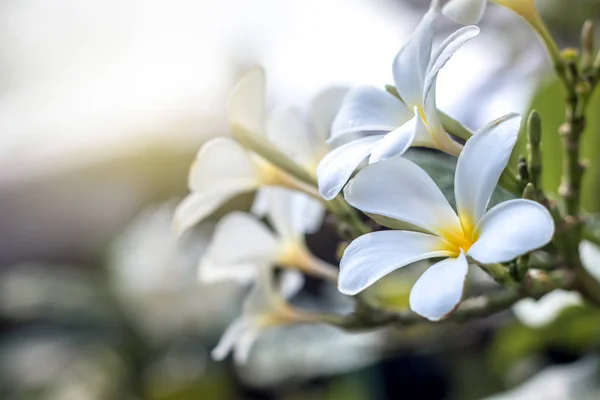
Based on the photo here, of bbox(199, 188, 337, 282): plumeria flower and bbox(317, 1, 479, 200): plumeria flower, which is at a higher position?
bbox(317, 1, 479, 200): plumeria flower

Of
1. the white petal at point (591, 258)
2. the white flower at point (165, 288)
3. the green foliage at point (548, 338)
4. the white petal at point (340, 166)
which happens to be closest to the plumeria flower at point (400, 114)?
the white petal at point (340, 166)

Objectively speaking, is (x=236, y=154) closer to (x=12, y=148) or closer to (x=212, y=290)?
(x=212, y=290)

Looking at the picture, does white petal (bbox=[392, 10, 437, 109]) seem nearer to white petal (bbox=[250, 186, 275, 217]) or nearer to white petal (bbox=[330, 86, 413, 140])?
white petal (bbox=[330, 86, 413, 140])

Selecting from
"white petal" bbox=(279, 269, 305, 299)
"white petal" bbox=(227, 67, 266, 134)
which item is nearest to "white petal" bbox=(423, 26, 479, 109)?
"white petal" bbox=(227, 67, 266, 134)

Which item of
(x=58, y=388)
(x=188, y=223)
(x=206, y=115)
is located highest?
(x=188, y=223)

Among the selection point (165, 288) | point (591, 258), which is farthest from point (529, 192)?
point (165, 288)

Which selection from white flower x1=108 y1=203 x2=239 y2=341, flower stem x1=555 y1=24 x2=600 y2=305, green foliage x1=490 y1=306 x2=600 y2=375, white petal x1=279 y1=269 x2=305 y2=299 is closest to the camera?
flower stem x1=555 y1=24 x2=600 y2=305

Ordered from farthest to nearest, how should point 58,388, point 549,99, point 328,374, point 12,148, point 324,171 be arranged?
point 12,148 < point 58,388 < point 328,374 < point 549,99 < point 324,171

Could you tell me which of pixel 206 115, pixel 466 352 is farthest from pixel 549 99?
pixel 206 115
